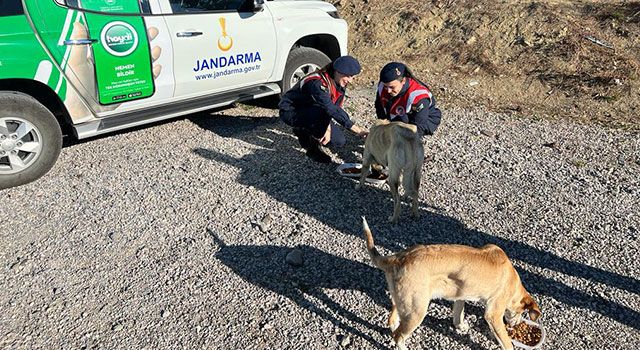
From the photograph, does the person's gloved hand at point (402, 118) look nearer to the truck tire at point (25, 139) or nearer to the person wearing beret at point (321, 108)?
the person wearing beret at point (321, 108)

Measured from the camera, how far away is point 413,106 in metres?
5.76

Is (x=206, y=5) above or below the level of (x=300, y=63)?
above

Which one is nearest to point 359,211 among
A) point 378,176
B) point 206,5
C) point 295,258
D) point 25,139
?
point 378,176

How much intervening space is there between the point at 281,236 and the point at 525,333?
2.14m

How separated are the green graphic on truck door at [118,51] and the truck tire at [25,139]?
601 millimetres

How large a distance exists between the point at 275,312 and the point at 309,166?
239 centimetres

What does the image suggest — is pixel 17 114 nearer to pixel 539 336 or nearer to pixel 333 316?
pixel 333 316

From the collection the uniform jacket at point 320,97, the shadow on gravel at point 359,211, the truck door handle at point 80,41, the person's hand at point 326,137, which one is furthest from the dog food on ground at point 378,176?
the truck door handle at point 80,41

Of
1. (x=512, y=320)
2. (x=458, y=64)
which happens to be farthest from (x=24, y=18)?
(x=458, y=64)

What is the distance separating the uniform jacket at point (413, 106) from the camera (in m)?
5.73

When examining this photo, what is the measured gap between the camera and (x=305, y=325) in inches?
151

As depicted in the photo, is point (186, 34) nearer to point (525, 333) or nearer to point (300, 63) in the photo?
point (300, 63)

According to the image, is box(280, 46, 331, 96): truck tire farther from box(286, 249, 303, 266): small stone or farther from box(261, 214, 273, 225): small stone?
box(286, 249, 303, 266): small stone

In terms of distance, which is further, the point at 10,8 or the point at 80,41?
the point at 80,41
